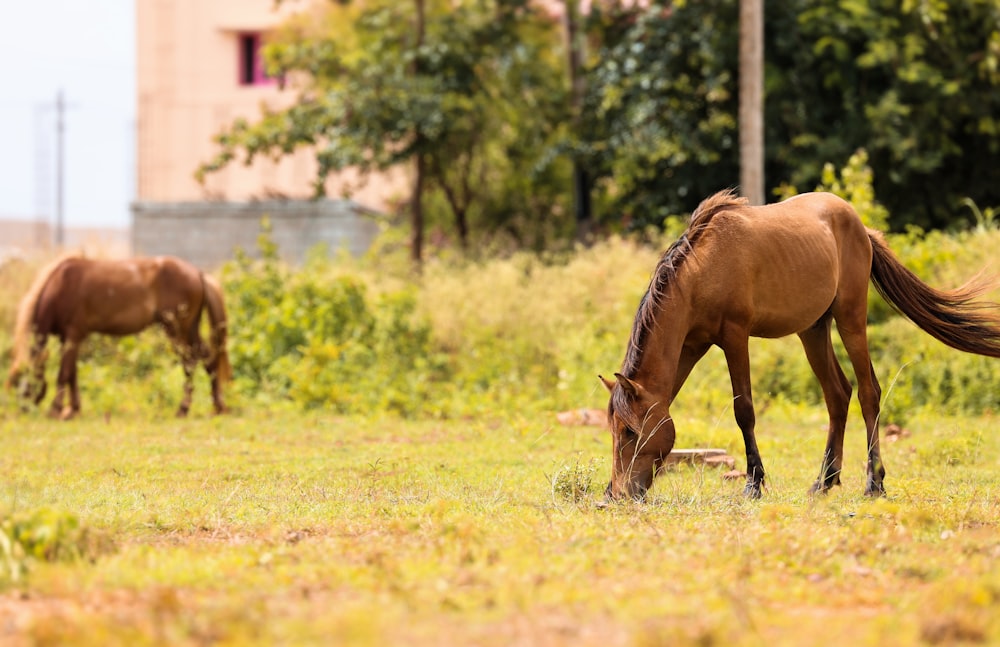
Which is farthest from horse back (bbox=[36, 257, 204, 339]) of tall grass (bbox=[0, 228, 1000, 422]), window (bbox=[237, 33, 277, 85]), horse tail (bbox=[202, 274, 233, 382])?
window (bbox=[237, 33, 277, 85])

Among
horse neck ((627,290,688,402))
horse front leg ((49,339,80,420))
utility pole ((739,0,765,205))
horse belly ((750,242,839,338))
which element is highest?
utility pole ((739,0,765,205))

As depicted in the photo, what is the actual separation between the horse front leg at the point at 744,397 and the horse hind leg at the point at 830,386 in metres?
0.68

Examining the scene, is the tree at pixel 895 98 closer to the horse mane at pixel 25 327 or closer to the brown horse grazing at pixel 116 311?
the brown horse grazing at pixel 116 311

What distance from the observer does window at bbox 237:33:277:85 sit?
3297cm

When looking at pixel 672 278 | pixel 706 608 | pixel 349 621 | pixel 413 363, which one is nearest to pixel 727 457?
pixel 672 278

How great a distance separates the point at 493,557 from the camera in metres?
4.88

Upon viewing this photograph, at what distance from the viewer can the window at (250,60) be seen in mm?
32969

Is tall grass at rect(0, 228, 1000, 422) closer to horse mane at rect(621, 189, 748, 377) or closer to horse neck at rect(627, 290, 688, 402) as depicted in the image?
horse mane at rect(621, 189, 748, 377)

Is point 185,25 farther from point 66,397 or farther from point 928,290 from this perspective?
point 928,290

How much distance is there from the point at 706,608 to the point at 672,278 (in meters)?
3.01

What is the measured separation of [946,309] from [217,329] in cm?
830

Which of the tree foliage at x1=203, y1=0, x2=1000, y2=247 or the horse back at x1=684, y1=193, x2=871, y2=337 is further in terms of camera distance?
the tree foliage at x1=203, y1=0, x2=1000, y2=247

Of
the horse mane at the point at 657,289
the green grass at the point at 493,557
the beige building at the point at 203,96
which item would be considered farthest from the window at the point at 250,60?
the horse mane at the point at 657,289

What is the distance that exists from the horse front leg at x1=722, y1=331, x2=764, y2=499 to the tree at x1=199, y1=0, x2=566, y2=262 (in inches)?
579
